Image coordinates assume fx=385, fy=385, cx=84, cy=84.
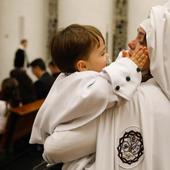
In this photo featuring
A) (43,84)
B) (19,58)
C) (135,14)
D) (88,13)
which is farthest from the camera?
(88,13)

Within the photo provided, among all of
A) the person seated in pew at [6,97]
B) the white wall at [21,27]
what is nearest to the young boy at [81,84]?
the person seated in pew at [6,97]

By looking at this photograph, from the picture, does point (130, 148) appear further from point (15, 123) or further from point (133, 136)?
Result: point (15, 123)

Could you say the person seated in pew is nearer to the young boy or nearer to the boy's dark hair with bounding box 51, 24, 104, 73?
the young boy

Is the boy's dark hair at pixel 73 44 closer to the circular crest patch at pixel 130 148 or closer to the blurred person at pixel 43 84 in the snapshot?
the circular crest patch at pixel 130 148

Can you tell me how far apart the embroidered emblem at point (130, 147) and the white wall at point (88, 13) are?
725 centimetres

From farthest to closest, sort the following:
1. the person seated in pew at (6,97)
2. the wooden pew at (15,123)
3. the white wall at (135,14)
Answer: the white wall at (135,14)
the wooden pew at (15,123)
the person seated in pew at (6,97)

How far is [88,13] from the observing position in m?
8.70

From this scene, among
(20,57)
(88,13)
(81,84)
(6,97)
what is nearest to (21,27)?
(20,57)

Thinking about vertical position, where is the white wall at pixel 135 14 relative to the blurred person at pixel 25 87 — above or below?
above

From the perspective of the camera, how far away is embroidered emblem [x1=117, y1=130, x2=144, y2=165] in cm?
126

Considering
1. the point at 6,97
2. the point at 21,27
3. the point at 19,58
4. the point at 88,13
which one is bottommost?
the point at 19,58

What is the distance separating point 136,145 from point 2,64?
8103 millimetres

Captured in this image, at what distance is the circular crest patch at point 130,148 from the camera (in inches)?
49.5

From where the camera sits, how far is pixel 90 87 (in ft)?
4.03
